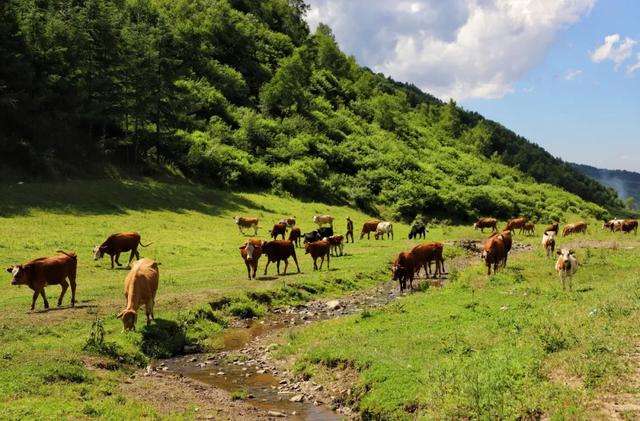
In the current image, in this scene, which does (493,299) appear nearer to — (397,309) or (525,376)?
(397,309)

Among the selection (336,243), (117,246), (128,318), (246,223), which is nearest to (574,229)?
(336,243)

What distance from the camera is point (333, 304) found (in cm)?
2317

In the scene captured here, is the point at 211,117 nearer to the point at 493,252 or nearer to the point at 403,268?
the point at 403,268

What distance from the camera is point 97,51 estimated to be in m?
51.7

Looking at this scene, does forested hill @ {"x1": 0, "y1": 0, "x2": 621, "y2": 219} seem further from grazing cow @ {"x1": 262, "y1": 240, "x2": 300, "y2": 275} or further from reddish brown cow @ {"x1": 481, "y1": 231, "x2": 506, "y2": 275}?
reddish brown cow @ {"x1": 481, "y1": 231, "x2": 506, "y2": 275}

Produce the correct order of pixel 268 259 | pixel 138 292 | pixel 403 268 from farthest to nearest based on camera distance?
pixel 268 259, pixel 403 268, pixel 138 292

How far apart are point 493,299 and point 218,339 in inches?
400

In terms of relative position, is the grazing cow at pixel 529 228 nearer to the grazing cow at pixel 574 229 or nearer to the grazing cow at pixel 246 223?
the grazing cow at pixel 574 229

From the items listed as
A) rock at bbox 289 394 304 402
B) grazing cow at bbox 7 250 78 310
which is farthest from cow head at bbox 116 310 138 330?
rock at bbox 289 394 304 402

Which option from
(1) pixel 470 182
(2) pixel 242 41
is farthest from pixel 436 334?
(2) pixel 242 41

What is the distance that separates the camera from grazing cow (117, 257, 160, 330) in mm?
16625

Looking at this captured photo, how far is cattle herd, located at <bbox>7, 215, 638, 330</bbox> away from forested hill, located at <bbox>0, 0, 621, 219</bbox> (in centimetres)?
1864

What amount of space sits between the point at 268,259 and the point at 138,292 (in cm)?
1089

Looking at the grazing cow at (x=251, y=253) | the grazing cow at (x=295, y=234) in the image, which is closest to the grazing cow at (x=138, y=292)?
the grazing cow at (x=251, y=253)
